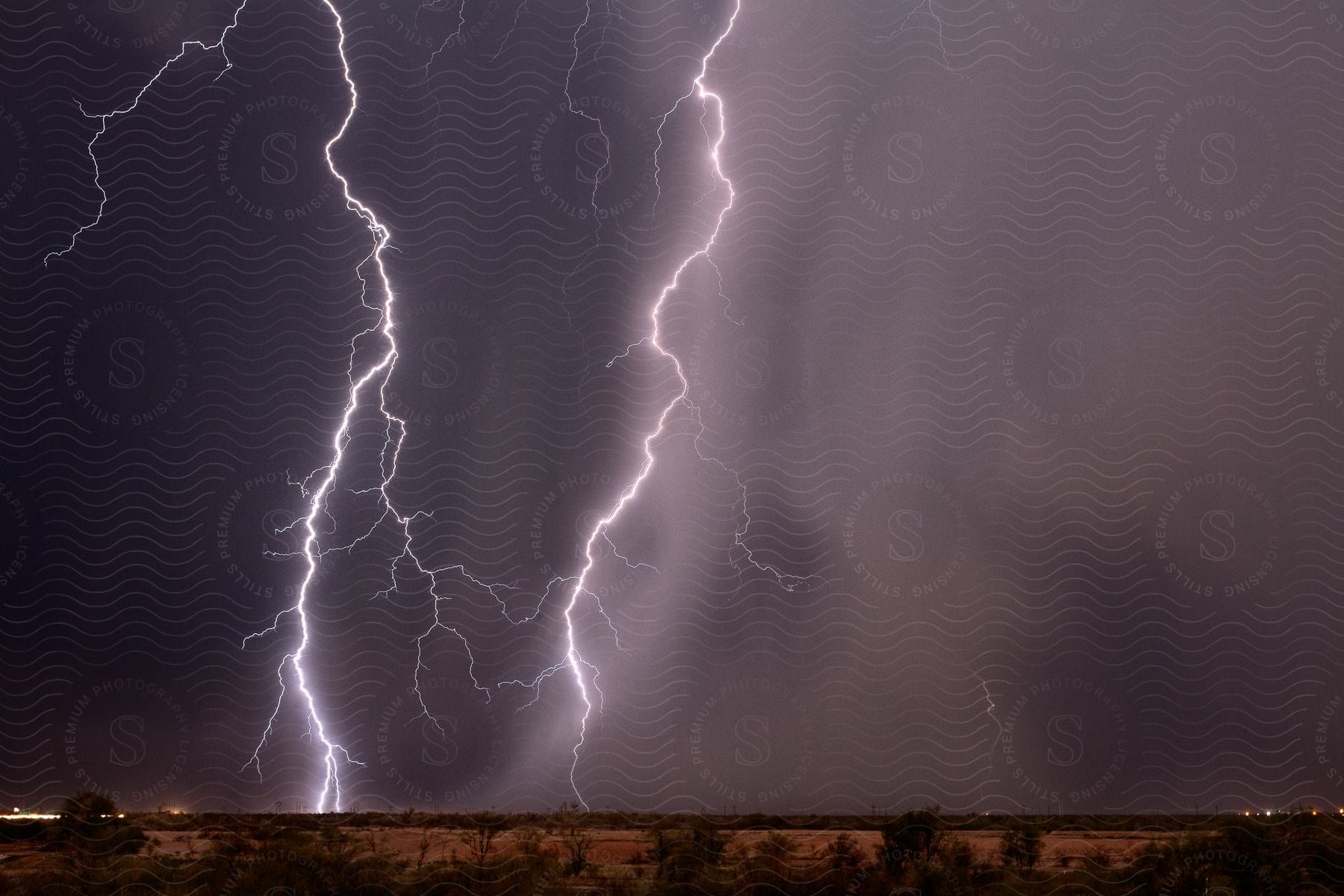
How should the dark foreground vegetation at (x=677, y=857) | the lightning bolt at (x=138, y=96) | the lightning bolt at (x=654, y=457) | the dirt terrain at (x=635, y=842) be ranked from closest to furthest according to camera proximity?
1. the dark foreground vegetation at (x=677, y=857)
2. the dirt terrain at (x=635, y=842)
3. the lightning bolt at (x=654, y=457)
4. the lightning bolt at (x=138, y=96)

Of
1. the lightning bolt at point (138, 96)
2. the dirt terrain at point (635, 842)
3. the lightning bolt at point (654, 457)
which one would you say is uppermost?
the lightning bolt at point (138, 96)

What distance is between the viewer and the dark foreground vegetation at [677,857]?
6164 millimetres

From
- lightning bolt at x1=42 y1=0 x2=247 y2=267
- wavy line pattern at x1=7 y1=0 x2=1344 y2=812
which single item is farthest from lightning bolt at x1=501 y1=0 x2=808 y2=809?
lightning bolt at x1=42 y1=0 x2=247 y2=267

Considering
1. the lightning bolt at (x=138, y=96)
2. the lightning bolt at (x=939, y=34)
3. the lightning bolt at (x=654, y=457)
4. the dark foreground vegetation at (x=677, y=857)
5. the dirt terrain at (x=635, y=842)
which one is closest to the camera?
the dark foreground vegetation at (x=677, y=857)

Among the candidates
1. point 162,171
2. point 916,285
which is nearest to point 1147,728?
point 916,285

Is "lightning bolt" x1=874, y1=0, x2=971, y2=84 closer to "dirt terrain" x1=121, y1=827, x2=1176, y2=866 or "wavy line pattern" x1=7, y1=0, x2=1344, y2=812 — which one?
"wavy line pattern" x1=7, y1=0, x2=1344, y2=812

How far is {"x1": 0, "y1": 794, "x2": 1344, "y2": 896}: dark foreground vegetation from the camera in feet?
20.2

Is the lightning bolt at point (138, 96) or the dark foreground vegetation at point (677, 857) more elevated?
the lightning bolt at point (138, 96)

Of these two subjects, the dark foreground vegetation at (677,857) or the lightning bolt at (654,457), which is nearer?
the dark foreground vegetation at (677,857)

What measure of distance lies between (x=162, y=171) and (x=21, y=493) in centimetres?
360

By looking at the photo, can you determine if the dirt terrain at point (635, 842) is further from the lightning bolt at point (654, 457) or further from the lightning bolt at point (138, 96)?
the lightning bolt at point (138, 96)

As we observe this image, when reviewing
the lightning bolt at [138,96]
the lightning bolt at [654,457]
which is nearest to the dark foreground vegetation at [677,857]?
the lightning bolt at [654,457]

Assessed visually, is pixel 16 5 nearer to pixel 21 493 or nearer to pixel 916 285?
pixel 21 493

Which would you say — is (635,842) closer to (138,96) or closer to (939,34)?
(939,34)
